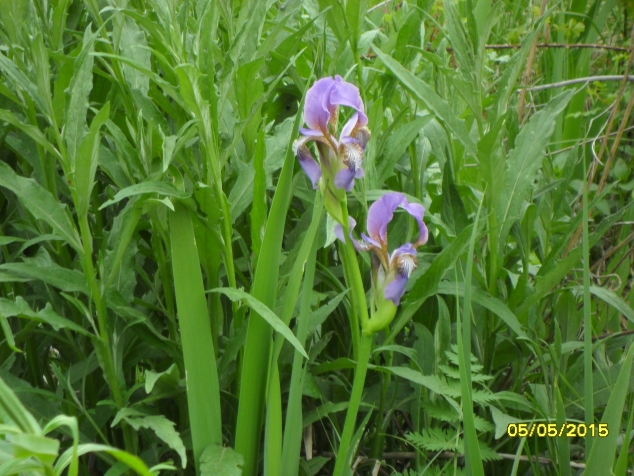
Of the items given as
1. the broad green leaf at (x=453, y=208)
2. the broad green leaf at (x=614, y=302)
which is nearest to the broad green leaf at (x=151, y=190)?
the broad green leaf at (x=453, y=208)

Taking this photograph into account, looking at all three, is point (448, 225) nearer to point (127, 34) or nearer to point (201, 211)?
point (201, 211)

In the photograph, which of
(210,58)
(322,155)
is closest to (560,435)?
(322,155)

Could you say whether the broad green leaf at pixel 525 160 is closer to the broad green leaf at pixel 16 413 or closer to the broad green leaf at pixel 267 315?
the broad green leaf at pixel 267 315

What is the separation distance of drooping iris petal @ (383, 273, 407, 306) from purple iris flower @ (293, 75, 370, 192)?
0.15 m

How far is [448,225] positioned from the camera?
4.39 feet

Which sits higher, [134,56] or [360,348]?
[134,56]

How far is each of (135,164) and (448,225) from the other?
619 millimetres

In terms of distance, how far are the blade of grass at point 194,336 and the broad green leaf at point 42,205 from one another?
183mm

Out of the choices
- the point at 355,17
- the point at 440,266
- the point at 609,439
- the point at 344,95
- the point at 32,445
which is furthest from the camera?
the point at 355,17

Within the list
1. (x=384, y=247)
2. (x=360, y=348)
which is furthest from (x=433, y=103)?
(x=360, y=348)

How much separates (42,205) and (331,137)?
494 millimetres

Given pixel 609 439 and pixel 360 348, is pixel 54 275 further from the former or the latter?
pixel 609 439
